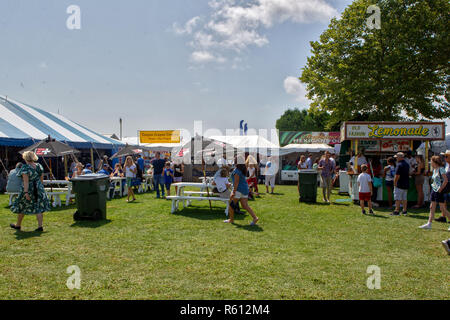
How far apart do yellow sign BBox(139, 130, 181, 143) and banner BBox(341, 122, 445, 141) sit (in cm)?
2055

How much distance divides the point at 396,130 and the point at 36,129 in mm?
15274

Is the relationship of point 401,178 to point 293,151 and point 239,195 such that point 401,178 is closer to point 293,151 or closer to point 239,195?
point 239,195

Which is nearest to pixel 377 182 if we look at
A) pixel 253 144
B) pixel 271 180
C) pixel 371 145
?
pixel 371 145

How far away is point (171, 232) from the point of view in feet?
21.1

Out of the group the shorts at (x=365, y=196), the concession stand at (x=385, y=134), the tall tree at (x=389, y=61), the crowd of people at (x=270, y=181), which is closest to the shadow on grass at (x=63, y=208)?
the crowd of people at (x=270, y=181)

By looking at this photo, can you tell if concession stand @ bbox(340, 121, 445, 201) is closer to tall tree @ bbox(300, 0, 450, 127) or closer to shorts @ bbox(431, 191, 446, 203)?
shorts @ bbox(431, 191, 446, 203)

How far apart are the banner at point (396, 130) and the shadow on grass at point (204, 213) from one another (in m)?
5.33

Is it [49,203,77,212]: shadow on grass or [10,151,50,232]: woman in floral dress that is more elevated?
[10,151,50,232]: woman in floral dress

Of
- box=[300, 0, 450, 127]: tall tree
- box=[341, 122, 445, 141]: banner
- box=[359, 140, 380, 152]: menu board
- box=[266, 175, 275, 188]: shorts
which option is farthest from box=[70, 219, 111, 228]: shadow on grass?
box=[300, 0, 450, 127]: tall tree

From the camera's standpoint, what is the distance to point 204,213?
Answer: 862 cm

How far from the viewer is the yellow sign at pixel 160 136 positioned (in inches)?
1185

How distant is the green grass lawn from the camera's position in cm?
364

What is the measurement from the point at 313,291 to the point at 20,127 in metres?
15.4
